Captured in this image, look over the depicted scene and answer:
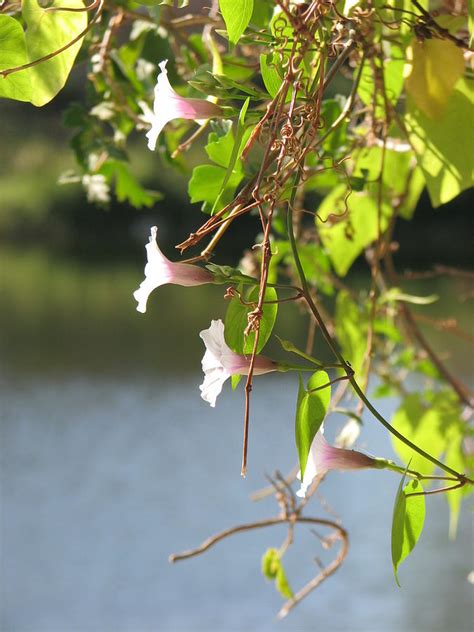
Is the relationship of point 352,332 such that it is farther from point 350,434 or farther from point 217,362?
point 217,362

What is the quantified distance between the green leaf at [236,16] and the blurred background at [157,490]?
96.2 inches

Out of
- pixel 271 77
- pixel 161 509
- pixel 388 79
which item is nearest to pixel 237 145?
pixel 271 77

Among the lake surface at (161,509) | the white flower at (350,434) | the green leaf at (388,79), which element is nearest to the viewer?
the green leaf at (388,79)

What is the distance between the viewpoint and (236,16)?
21cm

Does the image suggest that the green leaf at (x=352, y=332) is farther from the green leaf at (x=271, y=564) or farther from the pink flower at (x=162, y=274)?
the pink flower at (x=162, y=274)

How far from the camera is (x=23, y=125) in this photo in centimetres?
936

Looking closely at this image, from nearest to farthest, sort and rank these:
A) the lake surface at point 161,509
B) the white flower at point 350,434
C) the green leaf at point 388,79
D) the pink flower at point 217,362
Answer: the pink flower at point 217,362
the green leaf at point 388,79
the white flower at point 350,434
the lake surface at point 161,509

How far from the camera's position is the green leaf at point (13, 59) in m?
0.21

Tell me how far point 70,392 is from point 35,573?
5.14 ft

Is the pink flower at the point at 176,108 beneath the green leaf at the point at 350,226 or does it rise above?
above

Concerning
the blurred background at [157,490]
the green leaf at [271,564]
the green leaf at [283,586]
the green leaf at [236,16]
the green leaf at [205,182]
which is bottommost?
the blurred background at [157,490]

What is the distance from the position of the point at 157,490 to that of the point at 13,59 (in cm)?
400

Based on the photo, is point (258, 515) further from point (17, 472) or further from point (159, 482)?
point (17, 472)

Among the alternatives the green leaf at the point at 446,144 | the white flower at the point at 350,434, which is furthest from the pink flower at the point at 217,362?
the white flower at the point at 350,434
